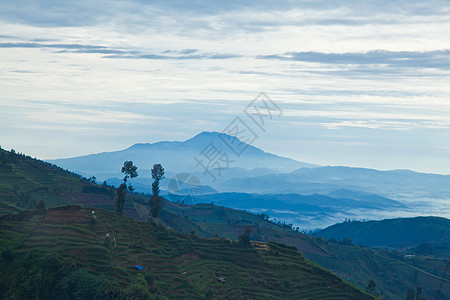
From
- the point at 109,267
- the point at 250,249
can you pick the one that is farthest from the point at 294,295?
the point at 109,267

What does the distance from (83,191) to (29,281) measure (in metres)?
110

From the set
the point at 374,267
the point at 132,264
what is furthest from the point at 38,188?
the point at 374,267

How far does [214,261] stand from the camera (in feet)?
308

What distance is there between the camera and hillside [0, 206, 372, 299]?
6606 cm

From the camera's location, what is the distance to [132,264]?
77.9 m

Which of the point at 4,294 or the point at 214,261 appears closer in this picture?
the point at 4,294

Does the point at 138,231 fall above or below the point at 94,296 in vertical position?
above

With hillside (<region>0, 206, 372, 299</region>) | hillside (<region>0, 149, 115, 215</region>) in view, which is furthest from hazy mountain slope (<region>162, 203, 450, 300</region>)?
hillside (<region>0, 206, 372, 299</region>)

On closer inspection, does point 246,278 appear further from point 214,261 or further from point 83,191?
point 83,191

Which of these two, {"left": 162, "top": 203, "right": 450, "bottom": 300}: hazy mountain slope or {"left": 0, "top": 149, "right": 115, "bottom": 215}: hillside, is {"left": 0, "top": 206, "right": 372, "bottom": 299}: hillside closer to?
{"left": 0, "top": 149, "right": 115, "bottom": 215}: hillside

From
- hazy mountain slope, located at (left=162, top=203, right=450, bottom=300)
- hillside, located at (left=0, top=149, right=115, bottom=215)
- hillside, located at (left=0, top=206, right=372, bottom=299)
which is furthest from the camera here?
hazy mountain slope, located at (left=162, top=203, right=450, bottom=300)

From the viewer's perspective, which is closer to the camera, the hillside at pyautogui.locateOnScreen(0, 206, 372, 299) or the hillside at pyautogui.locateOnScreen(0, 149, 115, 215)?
the hillside at pyautogui.locateOnScreen(0, 206, 372, 299)

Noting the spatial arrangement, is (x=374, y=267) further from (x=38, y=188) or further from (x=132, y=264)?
(x=132, y=264)

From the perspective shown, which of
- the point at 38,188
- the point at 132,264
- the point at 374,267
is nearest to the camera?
the point at 132,264
